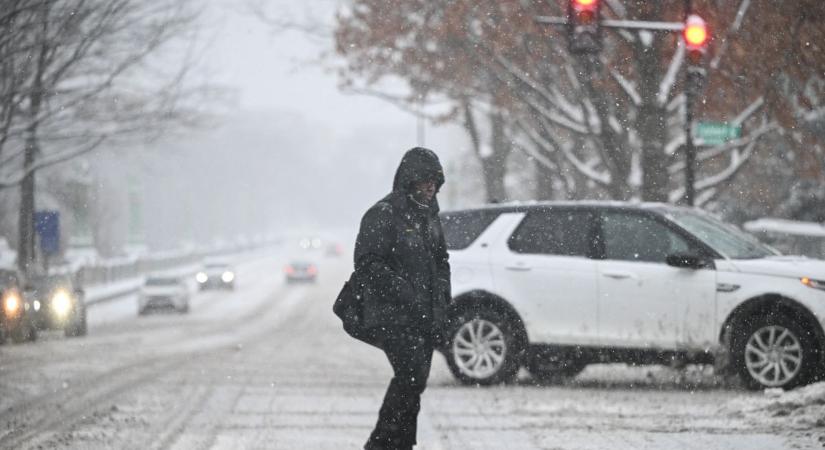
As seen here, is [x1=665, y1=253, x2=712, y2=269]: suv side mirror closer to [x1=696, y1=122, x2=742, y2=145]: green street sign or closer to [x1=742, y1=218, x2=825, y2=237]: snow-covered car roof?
[x1=696, y1=122, x2=742, y2=145]: green street sign

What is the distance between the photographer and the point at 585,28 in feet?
53.4

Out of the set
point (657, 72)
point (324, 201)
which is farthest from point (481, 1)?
point (324, 201)

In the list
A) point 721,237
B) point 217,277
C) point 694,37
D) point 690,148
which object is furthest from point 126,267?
point 721,237

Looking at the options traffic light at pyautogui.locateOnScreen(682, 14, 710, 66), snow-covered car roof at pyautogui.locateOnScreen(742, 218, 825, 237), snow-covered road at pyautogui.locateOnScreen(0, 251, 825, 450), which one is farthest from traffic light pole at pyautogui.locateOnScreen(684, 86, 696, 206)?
snow-covered car roof at pyautogui.locateOnScreen(742, 218, 825, 237)

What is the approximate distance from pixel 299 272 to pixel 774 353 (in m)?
46.4

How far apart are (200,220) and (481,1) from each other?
11188 centimetres

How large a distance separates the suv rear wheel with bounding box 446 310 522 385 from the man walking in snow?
555 cm

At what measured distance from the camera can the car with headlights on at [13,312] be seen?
21.8m

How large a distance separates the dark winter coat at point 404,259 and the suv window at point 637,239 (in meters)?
5.56

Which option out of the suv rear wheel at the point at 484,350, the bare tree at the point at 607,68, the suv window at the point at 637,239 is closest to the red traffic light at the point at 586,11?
the bare tree at the point at 607,68

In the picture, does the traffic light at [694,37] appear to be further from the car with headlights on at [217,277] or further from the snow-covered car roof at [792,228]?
the car with headlights on at [217,277]

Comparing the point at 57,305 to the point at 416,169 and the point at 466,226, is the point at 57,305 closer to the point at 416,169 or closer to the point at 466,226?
the point at 466,226

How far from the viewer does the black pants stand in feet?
22.3

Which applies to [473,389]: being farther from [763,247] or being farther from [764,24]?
[764,24]
